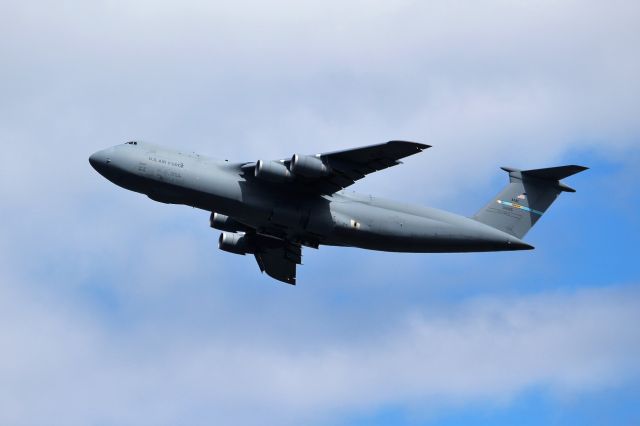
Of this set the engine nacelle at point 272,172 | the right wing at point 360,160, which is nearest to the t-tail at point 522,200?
the right wing at point 360,160

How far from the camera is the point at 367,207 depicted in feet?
87.1

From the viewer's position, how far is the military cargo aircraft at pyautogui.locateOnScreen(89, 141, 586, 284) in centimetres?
2486

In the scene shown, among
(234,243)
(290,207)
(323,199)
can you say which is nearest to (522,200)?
(323,199)

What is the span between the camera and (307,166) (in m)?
24.8

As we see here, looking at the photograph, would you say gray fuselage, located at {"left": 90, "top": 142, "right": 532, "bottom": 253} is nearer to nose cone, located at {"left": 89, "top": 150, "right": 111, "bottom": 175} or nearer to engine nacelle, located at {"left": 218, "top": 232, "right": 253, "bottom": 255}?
nose cone, located at {"left": 89, "top": 150, "right": 111, "bottom": 175}

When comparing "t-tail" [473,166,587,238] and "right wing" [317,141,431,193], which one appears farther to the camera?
"t-tail" [473,166,587,238]

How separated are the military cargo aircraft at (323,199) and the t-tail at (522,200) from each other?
27 millimetres

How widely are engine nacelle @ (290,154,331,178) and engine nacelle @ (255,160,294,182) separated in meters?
0.22

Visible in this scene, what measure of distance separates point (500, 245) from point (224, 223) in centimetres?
722

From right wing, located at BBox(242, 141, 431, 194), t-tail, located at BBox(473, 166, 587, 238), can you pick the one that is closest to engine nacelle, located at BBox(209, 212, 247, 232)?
right wing, located at BBox(242, 141, 431, 194)

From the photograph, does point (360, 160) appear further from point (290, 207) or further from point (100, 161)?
point (100, 161)

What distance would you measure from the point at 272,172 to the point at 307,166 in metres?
0.83

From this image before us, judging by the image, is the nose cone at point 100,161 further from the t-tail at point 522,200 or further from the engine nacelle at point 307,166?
the t-tail at point 522,200

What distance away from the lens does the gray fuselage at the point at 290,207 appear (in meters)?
24.9
